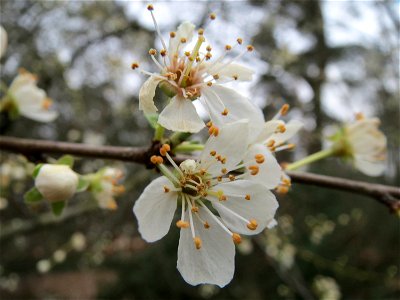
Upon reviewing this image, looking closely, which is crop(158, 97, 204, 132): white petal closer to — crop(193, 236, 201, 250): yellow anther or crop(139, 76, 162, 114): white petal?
crop(139, 76, 162, 114): white petal

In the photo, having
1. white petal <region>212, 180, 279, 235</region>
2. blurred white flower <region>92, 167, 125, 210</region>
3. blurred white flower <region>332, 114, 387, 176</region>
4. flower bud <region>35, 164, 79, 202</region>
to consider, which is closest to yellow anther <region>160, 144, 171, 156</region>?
white petal <region>212, 180, 279, 235</region>

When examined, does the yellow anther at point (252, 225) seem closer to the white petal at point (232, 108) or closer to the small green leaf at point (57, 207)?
the white petal at point (232, 108)

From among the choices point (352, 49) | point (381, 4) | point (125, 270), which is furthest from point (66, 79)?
point (352, 49)

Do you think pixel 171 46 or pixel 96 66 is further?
pixel 96 66

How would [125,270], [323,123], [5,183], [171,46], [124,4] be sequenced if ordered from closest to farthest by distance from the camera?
[171,46] < [5,183] < [124,4] < [125,270] < [323,123]

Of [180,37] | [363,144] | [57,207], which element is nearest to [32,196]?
[57,207]

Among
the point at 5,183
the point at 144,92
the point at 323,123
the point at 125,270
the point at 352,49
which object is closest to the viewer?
the point at 144,92

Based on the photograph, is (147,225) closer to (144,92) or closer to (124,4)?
(144,92)
